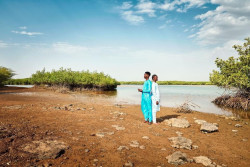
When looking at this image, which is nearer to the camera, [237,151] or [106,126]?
[237,151]

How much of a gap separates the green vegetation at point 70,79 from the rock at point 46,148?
28.8 meters

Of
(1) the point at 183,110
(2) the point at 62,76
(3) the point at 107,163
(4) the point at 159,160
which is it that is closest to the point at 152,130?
(4) the point at 159,160

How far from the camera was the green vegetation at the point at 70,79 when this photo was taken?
3219 centimetres

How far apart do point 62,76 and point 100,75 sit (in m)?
9.08

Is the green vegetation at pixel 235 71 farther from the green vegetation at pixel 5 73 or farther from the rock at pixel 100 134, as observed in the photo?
the green vegetation at pixel 5 73

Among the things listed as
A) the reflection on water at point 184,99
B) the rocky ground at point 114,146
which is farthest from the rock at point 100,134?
the reflection on water at point 184,99

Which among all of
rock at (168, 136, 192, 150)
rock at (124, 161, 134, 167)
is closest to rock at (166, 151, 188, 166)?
rock at (168, 136, 192, 150)

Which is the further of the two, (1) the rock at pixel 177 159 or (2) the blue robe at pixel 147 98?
(2) the blue robe at pixel 147 98

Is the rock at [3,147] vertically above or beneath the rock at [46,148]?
above

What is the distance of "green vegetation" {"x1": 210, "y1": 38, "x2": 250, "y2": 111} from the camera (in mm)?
15288

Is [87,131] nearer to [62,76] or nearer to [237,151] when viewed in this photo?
[237,151]

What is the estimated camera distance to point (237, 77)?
51.9ft

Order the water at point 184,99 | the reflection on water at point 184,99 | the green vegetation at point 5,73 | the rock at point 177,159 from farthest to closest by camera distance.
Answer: the green vegetation at point 5,73
the water at point 184,99
the reflection on water at point 184,99
the rock at point 177,159

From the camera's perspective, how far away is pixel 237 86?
16609 millimetres
